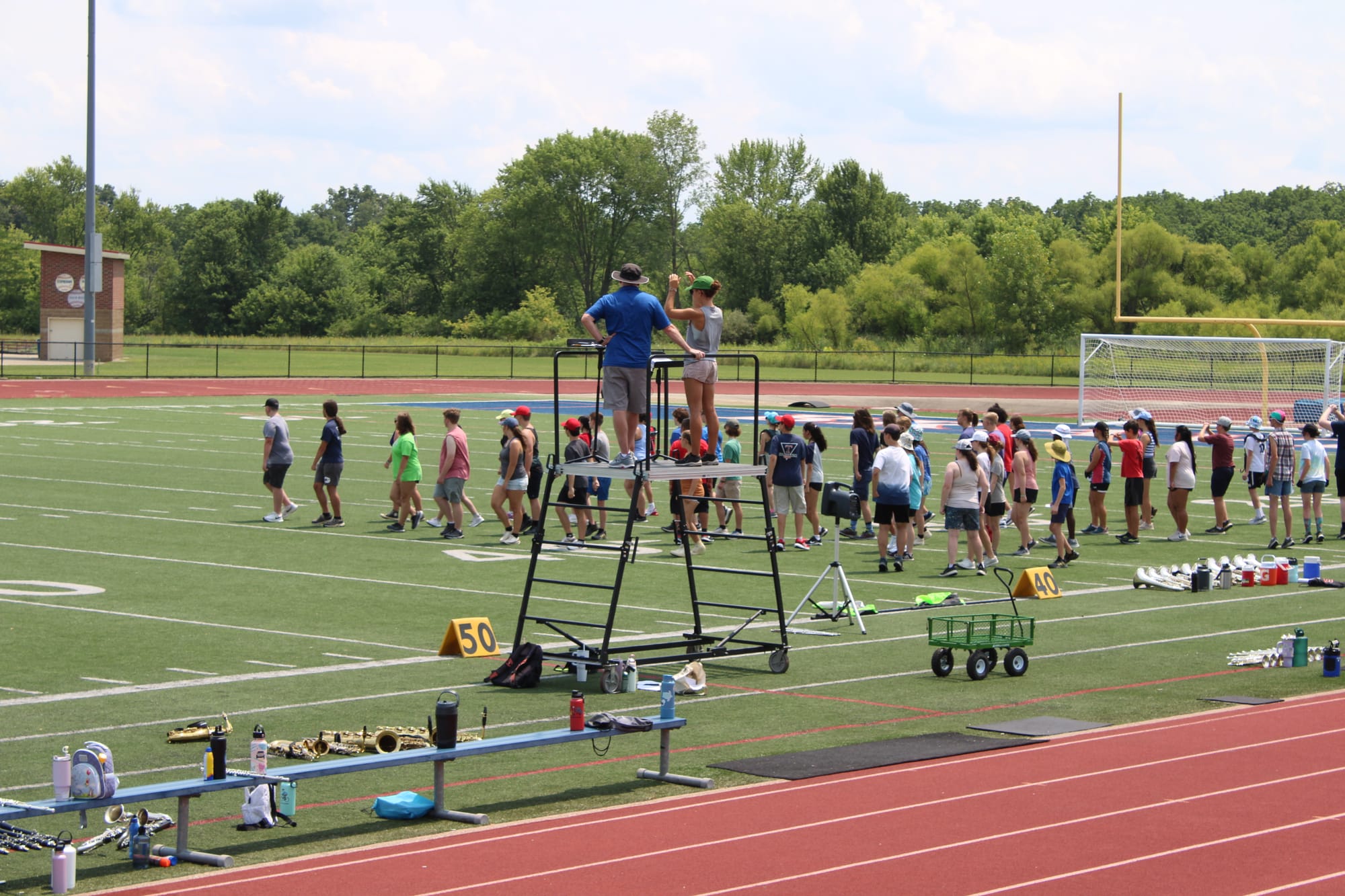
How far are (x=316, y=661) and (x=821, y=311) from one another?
94427 millimetres

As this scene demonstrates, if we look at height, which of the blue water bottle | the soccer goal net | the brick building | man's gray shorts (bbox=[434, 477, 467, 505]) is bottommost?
the blue water bottle

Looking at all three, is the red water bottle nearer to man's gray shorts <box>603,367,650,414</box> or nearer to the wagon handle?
man's gray shorts <box>603,367,650,414</box>

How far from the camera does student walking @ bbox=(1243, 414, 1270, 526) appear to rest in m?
26.5

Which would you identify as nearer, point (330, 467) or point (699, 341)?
point (699, 341)

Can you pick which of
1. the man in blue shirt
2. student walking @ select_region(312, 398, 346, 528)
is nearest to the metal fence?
student walking @ select_region(312, 398, 346, 528)

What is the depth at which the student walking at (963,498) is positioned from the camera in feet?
68.4

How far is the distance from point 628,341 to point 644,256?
124m

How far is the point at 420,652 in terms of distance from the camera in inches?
625

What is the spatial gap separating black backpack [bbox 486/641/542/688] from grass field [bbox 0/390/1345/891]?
13cm

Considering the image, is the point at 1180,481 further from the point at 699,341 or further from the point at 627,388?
the point at 627,388

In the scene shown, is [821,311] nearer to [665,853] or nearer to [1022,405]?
[1022,405]

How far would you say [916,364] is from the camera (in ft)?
272

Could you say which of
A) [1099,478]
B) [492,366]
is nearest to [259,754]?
[1099,478]

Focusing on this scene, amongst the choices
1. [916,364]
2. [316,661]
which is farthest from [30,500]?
[916,364]
